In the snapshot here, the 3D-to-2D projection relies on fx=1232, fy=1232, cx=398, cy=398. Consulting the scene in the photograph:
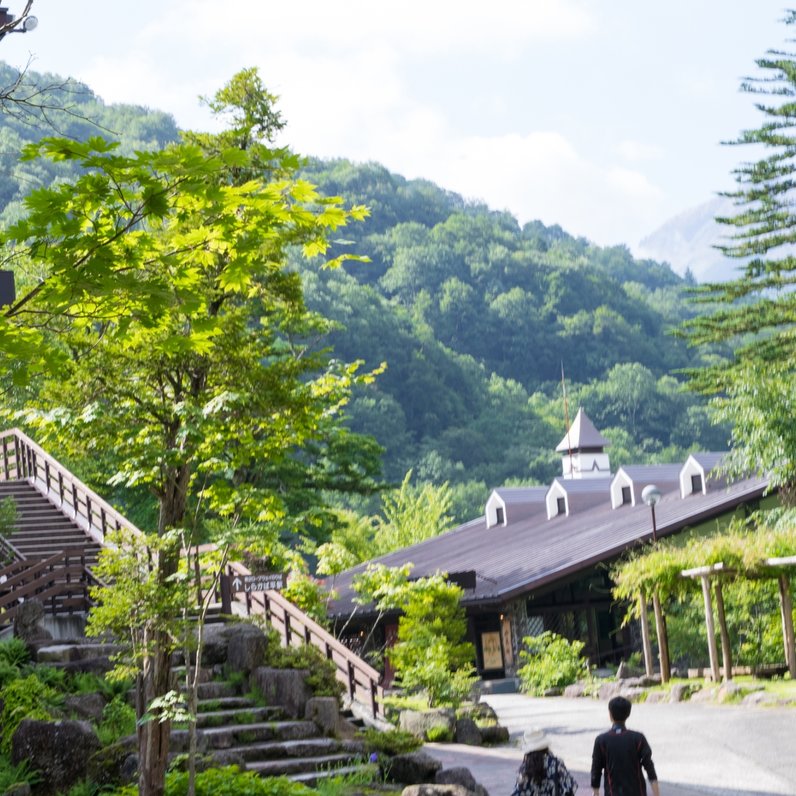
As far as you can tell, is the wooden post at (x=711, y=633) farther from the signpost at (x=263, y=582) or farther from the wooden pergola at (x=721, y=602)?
the signpost at (x=263, y=582)

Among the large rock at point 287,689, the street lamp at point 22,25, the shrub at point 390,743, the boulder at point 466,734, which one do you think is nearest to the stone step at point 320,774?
the shrub at point 390,743

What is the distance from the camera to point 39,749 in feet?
37.7

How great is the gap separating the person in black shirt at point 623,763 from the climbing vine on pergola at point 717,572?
1391 cm

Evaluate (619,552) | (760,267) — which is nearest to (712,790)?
(619,552)

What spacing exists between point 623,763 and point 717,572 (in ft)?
50.5

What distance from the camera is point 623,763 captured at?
23.5ft

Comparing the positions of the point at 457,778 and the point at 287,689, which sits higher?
the point at 287,689

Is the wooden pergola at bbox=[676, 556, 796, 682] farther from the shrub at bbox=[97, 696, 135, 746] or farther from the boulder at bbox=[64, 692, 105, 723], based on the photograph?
the boulder at bbox=[64, 692, 105, 723]

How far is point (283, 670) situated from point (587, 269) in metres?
83.1

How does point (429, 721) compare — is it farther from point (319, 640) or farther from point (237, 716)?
point (237, 716)

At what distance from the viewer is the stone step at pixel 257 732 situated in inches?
520

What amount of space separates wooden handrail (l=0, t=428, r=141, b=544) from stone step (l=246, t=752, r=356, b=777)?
18.9 ft

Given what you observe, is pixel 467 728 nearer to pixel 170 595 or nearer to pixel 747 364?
pixel 170 595

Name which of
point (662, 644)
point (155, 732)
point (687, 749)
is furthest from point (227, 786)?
point (662, 644)
